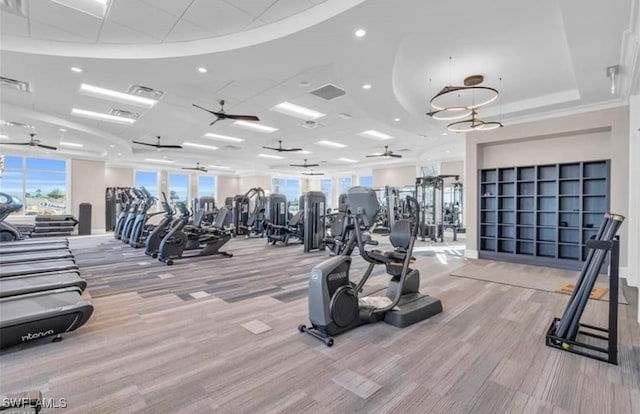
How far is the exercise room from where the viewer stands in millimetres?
2139

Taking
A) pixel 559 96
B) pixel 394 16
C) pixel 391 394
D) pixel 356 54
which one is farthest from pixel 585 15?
pixel 391 394

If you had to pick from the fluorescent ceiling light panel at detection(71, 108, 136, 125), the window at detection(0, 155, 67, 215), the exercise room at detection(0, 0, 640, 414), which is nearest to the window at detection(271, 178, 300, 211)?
the window at detection(0, 155, 67, 215)

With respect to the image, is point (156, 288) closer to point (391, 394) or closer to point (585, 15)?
point (391, 394)

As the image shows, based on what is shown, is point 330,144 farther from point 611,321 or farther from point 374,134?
point 611,321

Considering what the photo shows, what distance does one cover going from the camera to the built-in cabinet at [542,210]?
233 inches

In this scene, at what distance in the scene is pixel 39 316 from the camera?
2502 millimetres

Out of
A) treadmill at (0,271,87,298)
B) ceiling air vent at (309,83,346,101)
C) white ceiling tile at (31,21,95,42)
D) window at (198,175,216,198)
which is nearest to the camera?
treadmill at (0,271,87,298)

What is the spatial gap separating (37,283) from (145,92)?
4.15 metres

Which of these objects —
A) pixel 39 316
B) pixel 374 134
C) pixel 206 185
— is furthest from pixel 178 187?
pixel 39 316

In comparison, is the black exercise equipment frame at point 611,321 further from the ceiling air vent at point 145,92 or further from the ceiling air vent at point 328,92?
the ceiling air vent at point 145,92

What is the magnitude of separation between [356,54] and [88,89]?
5.38 meters

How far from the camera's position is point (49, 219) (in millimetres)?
11289

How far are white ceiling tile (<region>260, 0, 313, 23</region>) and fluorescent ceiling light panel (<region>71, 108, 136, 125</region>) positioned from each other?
6.02 m

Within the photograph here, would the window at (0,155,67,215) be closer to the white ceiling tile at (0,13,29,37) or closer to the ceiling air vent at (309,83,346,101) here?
the white ceiling tile at (0,13,29,37)
